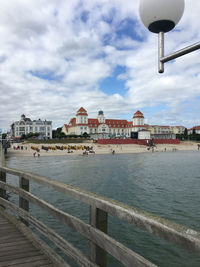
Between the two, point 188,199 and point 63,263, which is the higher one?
point 63,263

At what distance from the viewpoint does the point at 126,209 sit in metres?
2.26

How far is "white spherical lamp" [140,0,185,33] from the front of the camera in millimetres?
2500

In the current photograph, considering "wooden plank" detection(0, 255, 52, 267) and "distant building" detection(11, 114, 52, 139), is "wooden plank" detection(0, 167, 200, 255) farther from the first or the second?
"distant building" detection(11, 114, 52, 139)

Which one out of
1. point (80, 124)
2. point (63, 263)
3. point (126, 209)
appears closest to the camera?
point (126, 209)

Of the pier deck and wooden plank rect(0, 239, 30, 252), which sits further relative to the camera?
wooden plank rect(0, 239, 30, 252)

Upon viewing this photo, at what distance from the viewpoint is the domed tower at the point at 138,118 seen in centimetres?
14675

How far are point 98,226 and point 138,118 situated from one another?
146988 mm

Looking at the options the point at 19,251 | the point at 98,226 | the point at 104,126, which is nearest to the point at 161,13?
the point at 98,226

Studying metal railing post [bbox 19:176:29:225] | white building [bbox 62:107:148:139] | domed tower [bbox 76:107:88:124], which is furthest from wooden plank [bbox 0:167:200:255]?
domed tower [bbox 76:107:88:124]

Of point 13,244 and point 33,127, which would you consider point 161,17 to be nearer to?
point 13,244

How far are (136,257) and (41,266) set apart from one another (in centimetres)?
197

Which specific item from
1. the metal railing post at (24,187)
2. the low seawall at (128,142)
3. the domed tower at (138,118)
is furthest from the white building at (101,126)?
the metal railing post at (24,187)

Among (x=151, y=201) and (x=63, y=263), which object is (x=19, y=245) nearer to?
(x=63, y=263)

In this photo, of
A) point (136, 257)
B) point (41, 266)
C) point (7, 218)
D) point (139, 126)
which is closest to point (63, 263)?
point (41, 266)
